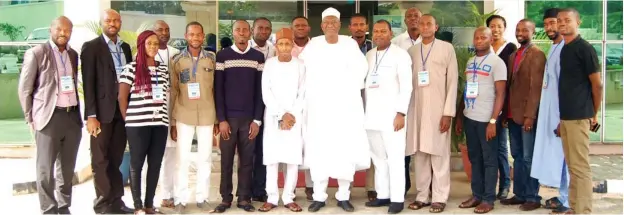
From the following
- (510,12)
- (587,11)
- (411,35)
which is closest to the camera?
(411,35)

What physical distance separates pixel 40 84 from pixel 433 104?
309 cm

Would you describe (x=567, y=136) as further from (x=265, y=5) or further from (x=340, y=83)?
(x=265, y=5)

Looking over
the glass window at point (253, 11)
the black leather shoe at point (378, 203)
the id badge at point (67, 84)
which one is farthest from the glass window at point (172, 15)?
the black leather shoe at point (378, 203)

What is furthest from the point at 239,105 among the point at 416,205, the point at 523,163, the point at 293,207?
the point at 523,163

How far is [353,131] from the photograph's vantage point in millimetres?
5336

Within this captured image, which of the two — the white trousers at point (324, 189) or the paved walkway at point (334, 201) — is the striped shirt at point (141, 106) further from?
the white trousers at point (324, 189)

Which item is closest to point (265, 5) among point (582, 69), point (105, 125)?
point (105, 125)

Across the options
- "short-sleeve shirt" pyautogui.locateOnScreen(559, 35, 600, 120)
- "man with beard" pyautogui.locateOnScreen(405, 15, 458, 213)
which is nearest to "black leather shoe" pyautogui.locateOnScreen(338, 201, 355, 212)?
"man with beard" pyautogui.locateOnScreen(405, 15, 458, 213)

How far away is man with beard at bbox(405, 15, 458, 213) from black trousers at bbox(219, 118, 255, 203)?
4.51 ft

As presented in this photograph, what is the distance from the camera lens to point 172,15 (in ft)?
28.5

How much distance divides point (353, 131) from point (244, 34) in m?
1.20

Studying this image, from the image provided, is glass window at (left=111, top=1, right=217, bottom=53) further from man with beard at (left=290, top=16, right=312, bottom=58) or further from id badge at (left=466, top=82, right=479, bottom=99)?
id badge at (left=466, top=82, right=479, bottom=99)

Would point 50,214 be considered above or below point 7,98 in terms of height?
below

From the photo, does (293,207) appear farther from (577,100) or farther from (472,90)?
(577,100)
